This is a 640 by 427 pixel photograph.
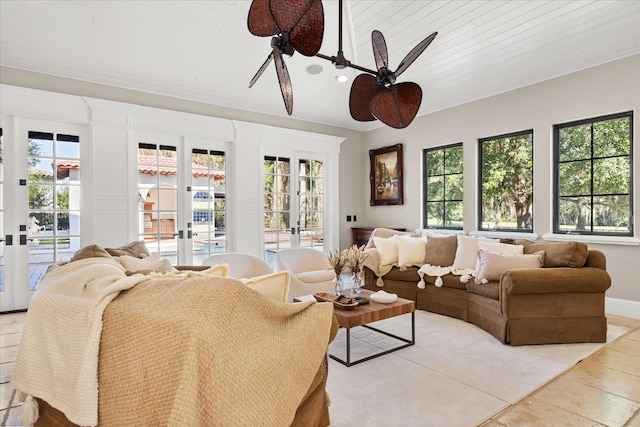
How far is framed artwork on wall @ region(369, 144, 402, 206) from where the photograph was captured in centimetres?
618

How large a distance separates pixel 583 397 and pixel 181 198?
184 inches

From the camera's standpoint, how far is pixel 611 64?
3.87m

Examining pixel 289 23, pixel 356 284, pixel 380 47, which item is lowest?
pixel 356 284

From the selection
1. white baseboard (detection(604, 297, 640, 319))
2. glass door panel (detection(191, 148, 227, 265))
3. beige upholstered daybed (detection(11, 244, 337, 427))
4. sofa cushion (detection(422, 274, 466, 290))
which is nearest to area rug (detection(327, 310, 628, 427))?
sofa cushion (detection(422, 274, 466, 290))

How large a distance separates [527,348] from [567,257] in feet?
2.92

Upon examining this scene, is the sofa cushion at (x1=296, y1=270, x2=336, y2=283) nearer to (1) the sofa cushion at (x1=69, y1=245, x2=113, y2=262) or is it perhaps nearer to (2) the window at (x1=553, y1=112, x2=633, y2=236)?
(1) the sofa cushion at (x1=69, y1=245, x2=113, y2=262)

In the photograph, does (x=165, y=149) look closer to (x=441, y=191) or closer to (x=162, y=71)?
(x=162, y=71)

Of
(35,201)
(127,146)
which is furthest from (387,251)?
(35,201)

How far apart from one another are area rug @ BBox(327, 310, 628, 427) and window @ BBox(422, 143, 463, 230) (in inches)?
93.4

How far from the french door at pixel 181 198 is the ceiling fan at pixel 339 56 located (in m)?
3.02

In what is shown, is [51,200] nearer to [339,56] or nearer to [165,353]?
[339,56]

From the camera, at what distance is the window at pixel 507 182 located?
182 inches

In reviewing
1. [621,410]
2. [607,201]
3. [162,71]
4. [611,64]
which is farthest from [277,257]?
[611,64]

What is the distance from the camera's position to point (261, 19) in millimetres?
1914
